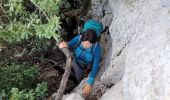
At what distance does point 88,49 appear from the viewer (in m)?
7.03

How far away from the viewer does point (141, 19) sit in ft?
21.9

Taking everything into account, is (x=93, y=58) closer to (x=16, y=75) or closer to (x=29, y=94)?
(x=29, y=94)

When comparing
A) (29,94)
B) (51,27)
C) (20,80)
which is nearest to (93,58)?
(29,94)

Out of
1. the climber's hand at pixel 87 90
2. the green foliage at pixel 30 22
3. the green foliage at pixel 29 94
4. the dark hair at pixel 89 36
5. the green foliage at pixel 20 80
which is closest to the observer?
the green foliage at pixel 30 22

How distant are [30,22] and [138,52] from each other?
65.7 inches

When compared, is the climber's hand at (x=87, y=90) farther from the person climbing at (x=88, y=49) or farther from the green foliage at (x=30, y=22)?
the green foliage at (x=30, y=22)

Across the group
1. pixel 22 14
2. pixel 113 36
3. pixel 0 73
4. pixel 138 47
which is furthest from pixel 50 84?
pixel 138 47

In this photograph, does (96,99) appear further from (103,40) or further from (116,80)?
(103,40)

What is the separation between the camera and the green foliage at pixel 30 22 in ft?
18.6

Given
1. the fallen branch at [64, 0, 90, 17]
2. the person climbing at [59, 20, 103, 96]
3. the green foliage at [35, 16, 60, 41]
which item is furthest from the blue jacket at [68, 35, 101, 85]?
the fallen branch at [64, 0, 90, 17]

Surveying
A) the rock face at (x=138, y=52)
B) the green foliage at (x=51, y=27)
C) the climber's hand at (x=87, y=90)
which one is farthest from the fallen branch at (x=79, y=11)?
the green foliage at (x=51, y=27)

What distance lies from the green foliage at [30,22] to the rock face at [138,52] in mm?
1209

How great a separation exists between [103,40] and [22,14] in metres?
2.39

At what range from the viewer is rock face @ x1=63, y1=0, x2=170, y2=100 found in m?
5.07
